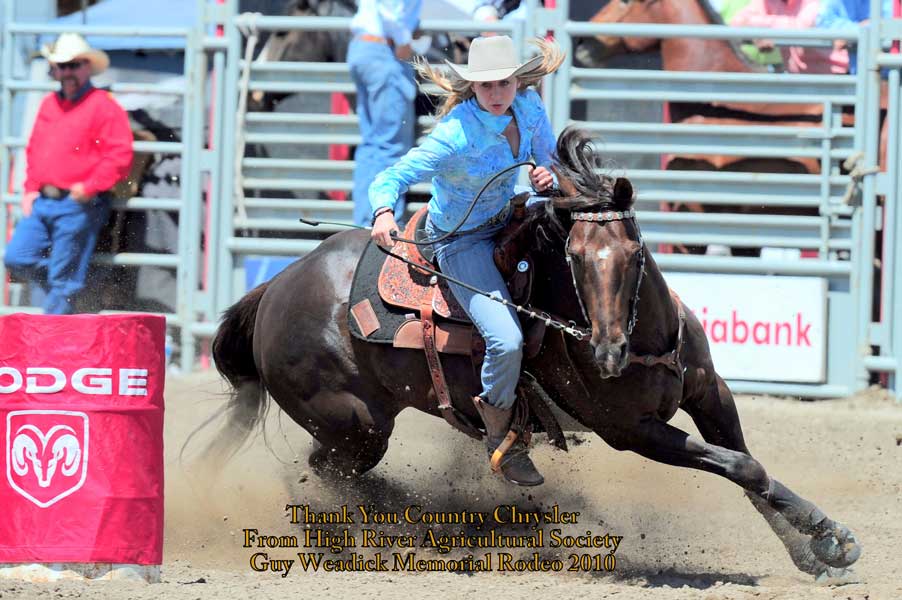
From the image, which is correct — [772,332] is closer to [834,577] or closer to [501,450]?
[834,577]

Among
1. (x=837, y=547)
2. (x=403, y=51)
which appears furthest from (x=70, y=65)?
(x=837, y=547)

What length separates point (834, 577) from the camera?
192 inches

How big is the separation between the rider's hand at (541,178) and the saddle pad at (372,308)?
818mm

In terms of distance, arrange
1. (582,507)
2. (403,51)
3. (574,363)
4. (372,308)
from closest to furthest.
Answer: (574,363) < (372,308) < (582,507) < (403,51)

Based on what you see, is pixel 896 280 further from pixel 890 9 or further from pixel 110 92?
pixel 110 92

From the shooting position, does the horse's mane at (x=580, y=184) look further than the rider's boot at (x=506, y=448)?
No

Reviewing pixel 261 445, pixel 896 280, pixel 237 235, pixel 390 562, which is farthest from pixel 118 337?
pixel 896 280

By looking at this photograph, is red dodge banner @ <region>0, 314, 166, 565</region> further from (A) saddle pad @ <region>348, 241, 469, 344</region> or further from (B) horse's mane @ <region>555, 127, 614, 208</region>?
(B) horse's mane @ <region>555, 127, 614, 208</region>

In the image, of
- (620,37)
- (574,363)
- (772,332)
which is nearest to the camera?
(574,363)

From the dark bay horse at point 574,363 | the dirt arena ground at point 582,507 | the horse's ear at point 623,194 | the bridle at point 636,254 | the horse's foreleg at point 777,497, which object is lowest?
the dirt arena ground at point 582,507

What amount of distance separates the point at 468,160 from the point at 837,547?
2.03 metres

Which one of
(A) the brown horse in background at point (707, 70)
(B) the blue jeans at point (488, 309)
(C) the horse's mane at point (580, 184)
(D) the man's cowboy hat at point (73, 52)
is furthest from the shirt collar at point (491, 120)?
(D) the man's cowboy hat at point (73, 52)

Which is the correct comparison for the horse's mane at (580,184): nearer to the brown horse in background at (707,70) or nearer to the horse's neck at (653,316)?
the horse's neck at (653,316)

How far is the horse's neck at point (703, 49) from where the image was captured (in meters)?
8.36
